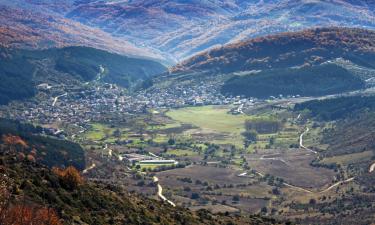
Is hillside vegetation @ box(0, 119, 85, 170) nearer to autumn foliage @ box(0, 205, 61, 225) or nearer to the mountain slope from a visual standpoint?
the mountain slope

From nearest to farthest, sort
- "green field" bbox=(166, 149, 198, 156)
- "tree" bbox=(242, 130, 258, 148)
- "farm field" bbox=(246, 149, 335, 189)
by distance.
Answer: "farm field" bbox=(246, 149, 335, 189)
"green field" bbox=(166, 149, 198, 156)
"tree" bbox=(242, 130, 258, 148)

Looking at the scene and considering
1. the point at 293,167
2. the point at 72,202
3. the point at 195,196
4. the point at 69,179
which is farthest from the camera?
the point at 293,167

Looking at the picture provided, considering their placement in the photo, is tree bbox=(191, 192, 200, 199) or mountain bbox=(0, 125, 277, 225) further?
tree bbox=(191, 192, 200, 199)

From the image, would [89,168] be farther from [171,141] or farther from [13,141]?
[171,141]

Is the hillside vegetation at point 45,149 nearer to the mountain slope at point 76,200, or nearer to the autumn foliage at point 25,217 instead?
the mountain slope at point 76,200

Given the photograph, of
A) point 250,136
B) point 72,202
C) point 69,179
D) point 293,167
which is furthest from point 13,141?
point 72,202

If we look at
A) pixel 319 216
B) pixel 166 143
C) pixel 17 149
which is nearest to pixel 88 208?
pixel 319 216

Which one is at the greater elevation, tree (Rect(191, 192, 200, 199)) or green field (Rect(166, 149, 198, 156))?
tree (Rect(191, 192, 200, 199))

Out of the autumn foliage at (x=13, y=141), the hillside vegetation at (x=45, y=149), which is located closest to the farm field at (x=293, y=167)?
the hillside vegetation at (x=45, y=149)

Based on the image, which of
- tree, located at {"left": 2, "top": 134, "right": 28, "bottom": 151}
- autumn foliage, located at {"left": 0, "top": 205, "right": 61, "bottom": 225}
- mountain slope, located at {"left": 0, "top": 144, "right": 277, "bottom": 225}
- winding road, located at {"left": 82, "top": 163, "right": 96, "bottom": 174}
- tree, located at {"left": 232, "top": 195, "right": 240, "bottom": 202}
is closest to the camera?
autumn foliage, located at {"left": 0, "top": 205, "right": 61, "bottom": 225}

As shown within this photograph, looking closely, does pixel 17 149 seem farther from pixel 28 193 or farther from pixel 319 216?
pixel 28 193

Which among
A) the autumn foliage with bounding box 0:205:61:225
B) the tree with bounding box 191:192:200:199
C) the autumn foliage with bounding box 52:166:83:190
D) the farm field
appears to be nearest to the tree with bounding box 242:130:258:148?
the farm field
